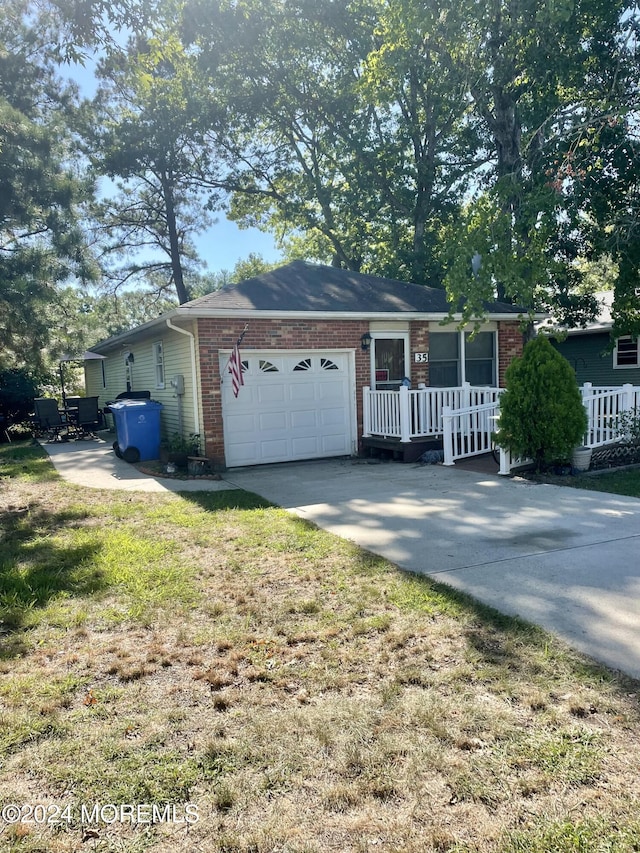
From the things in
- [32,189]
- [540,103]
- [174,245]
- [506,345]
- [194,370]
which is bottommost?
[194,370]

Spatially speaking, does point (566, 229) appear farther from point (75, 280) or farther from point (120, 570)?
point (120, 570)

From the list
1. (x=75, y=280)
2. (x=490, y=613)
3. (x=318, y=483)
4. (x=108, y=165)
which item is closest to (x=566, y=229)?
(x=318, y=483)

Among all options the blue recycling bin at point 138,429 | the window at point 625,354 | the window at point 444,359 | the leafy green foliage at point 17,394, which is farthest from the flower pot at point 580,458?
the leafy green foliage at point 17,394

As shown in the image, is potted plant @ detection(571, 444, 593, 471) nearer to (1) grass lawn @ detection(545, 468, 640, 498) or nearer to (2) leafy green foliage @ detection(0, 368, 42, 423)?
(1) grass lawn @ detection(545, 468, 640, 498)

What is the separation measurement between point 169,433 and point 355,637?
9583mm

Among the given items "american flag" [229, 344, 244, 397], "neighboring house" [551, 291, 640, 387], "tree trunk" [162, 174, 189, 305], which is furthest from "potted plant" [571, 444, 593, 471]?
"tree trunk" [162, 174, 189, 305]

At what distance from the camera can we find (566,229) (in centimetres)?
1410

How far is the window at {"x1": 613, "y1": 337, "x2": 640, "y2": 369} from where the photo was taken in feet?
53.8

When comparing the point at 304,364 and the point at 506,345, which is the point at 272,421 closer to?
the point at 304,364

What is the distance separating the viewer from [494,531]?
5.55 meters

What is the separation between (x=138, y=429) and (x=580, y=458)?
313 inches

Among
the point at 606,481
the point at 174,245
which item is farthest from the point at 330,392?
the point at 174,245

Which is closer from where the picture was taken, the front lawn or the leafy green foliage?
the front lawn

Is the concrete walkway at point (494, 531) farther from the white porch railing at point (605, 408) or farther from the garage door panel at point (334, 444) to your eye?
the white porch railing at point (605, 408)
